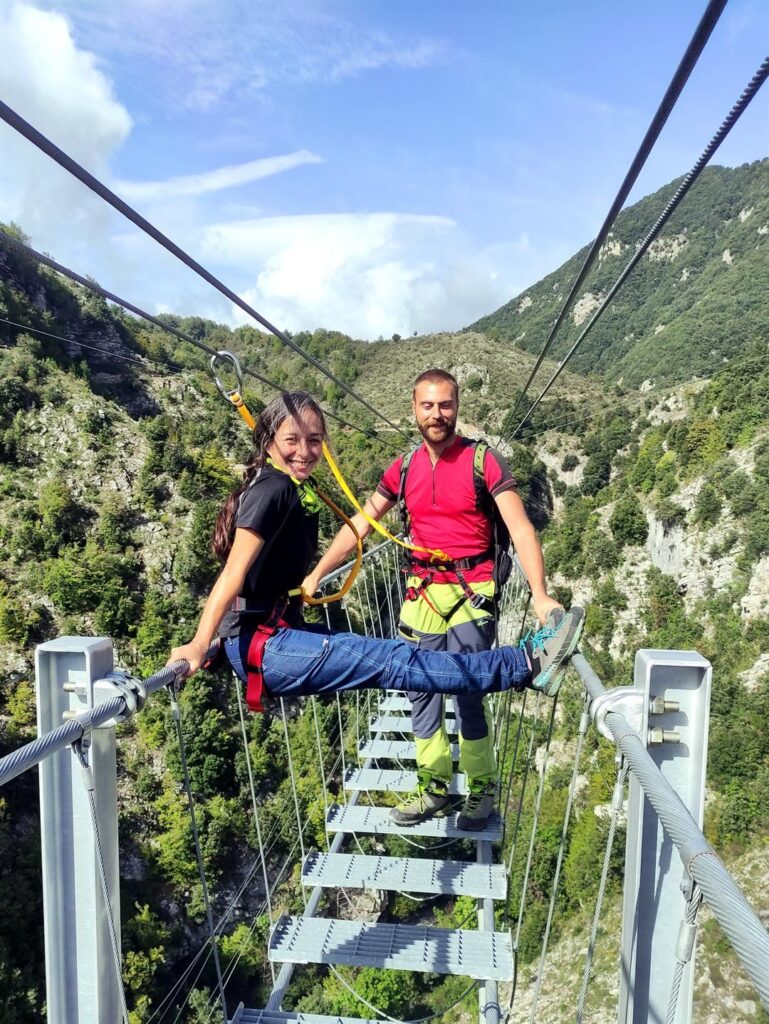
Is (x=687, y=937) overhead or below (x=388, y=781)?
overhead

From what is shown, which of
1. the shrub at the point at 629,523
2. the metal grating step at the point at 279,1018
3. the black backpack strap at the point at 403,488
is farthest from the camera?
the shrub at the point at 629,523

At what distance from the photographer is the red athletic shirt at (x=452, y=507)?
2.53 metres

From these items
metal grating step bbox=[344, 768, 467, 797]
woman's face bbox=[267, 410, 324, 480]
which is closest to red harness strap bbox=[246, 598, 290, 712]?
woman's face bbox=[267, 410, 324, 480]

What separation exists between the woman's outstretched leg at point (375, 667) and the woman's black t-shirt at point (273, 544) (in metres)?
0.11

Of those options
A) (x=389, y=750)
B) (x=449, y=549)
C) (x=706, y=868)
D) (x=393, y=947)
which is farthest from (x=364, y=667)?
(x=389, y=750)

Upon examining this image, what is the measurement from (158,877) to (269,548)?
17.4 meters

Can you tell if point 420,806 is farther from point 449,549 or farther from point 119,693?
point 119,693

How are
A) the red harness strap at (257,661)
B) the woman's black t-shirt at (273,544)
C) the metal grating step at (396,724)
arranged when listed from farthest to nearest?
1. the metal grating step at (396,724)
2. the red harness strap at (257,661)
3. the woman's black t-shirt at (273,544)

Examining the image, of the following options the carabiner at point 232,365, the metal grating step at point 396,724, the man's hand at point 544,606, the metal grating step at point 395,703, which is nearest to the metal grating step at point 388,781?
the metal grating step at point 396,724

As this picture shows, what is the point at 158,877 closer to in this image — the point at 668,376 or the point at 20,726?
the point at 20,726

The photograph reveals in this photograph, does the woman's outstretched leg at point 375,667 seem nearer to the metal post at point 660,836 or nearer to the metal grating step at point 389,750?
the metal post at point 660,836

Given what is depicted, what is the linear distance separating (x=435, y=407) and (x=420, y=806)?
5.54 feet

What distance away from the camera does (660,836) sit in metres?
1.17

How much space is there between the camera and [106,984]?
1.25 metres
